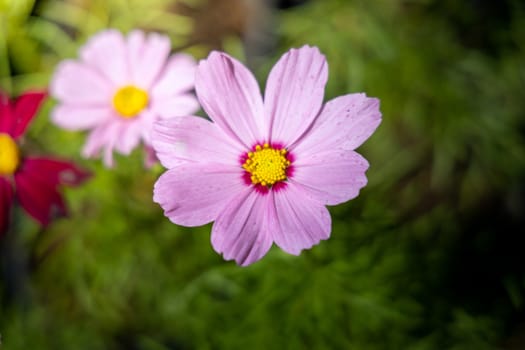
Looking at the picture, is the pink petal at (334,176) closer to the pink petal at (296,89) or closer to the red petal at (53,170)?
the pink petal at (296,89)

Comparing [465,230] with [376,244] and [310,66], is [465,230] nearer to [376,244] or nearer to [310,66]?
[376,244]

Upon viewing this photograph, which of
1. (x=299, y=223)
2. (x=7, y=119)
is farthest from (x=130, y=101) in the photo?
(x=299, y=223)

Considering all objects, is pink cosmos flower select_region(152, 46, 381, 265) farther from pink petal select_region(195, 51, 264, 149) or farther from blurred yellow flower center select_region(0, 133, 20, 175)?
blurred yellow flower center select_region(0, 133, 20, 175)

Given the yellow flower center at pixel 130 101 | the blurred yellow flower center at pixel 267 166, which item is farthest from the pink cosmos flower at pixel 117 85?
the blurred yellow flower center at pixel 267 166

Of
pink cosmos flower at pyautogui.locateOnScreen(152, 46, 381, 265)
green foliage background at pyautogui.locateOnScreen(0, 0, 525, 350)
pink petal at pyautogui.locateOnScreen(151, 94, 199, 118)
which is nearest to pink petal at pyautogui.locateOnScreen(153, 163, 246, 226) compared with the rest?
pink cosmos flower at pyautogui.locateOnScreen(152, 46, 381, 265)

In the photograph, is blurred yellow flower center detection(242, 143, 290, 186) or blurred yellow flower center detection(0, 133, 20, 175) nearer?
blurred yellow flower center detection(242, 143, 290, 186)

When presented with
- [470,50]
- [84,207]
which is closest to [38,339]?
[84,207]
